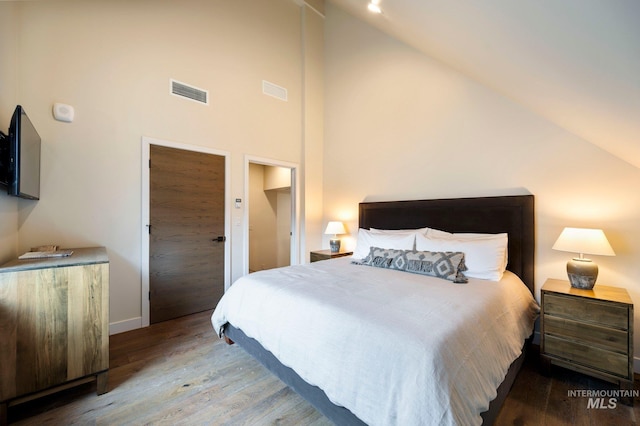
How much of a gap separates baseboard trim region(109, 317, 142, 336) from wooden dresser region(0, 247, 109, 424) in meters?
1.02

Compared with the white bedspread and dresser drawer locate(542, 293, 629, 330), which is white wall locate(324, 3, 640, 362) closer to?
dresser drawer locate(542, 293, 629, 330)

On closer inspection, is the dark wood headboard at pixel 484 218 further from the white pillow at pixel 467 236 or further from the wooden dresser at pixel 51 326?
the wooden dresser at pixel 51 326

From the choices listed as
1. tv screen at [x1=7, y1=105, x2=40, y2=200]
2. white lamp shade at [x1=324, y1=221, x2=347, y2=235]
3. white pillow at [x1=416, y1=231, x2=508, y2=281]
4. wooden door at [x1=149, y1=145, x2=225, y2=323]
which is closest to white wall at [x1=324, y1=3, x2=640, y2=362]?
white lamp shade at [x1=324, y1=221, x2=347, y2=235]

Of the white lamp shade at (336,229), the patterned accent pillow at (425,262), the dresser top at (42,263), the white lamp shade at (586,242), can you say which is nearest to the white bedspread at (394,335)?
the patterned accent pillow at (425,262)

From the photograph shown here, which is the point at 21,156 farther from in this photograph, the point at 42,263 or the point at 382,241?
the point at 382,241

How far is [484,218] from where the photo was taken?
259 cm

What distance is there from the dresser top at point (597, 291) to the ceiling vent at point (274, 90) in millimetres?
3910

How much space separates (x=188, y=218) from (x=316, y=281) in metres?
1.94

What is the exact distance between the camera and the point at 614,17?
2.56 feet

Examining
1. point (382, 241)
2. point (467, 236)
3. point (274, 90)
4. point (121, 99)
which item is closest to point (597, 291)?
point (467, 236)

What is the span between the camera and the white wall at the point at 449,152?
205cm

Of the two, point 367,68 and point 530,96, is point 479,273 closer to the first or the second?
point 530,96

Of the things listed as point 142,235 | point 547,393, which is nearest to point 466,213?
point 547,393

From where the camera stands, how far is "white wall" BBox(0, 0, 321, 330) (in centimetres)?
222
